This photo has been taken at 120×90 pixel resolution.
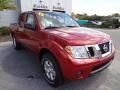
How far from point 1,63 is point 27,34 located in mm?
1412

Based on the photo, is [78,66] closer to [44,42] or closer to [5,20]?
[44,42]

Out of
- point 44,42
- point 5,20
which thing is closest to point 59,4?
point 5,20

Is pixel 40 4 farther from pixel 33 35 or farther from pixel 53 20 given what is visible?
pixel 33 35

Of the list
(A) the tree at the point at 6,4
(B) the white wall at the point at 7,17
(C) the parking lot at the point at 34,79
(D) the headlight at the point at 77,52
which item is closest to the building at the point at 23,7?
(B) the white wall at the point at 7,17

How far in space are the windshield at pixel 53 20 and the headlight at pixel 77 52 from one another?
4.24ft

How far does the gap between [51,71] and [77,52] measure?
2.90 ft

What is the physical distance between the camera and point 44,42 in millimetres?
3963

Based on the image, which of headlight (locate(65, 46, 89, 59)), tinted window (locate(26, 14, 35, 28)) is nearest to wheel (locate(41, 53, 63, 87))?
headlight (locate(65, 46, 89, 59))

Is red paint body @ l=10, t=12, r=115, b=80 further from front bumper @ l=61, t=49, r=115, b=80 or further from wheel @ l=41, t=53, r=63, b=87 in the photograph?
wheel @ l=41, t=53, r=63, b=87

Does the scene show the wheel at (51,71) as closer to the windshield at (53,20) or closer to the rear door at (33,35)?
the rear door at (33,35)

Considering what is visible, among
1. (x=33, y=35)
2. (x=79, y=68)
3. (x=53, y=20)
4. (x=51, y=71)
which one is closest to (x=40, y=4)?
(x=53, y=20)

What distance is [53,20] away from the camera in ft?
15.5

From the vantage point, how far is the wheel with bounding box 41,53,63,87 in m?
3.55

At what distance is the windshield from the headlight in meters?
1.29
